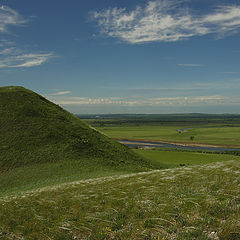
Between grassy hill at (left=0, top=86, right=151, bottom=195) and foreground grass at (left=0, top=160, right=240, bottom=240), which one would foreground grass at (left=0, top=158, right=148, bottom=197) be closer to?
grassy hill at (left=0, top=86, right=151, bottom=195)

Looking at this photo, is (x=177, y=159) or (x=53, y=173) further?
(x=177, y=159)

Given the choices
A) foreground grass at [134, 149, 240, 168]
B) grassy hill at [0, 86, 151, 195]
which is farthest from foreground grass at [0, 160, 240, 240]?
foreground grass at [134, 149, 240, 168]

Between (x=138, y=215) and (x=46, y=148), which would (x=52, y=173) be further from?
(x=138, y=215)

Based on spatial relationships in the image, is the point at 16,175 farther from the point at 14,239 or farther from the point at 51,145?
the point at 14,239

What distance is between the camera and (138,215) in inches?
415

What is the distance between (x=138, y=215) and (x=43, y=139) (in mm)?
39460

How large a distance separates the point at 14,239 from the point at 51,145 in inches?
1397

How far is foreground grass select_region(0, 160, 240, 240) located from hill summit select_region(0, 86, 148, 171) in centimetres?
2639

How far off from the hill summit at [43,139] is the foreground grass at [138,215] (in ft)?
86.6

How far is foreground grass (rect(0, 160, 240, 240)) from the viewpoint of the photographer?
866 centimetres

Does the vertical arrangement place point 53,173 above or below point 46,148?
below

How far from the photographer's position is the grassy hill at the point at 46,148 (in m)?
34.4

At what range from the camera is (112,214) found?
36.0ft

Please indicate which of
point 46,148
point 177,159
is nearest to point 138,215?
point 46,148
